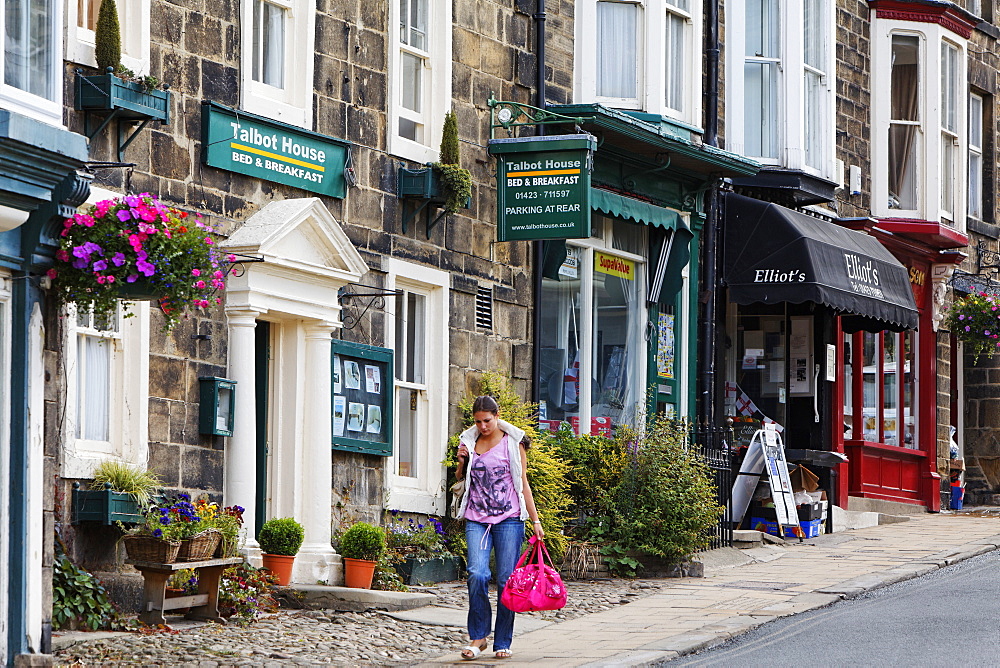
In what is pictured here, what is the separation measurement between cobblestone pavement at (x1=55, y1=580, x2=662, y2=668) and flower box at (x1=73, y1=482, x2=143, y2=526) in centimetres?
89

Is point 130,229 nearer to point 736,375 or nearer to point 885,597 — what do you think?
point 885,597

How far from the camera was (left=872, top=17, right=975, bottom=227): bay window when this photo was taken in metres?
23.5

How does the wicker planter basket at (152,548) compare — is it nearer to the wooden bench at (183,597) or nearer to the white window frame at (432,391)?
the wooden bench at (183,597)

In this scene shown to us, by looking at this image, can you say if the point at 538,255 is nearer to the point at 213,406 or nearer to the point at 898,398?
the point at 213,406

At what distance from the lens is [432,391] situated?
1589 cm

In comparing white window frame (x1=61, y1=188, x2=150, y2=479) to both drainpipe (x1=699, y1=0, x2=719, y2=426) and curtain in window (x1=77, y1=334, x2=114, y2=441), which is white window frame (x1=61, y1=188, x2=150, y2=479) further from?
drainpipe (x1=699, y1=0, x2=719, y2=426)

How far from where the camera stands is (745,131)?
20844 millimetres

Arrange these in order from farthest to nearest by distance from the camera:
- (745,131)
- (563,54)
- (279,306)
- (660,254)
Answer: (745,131) < (660,254) < (563,54) < (279,306)

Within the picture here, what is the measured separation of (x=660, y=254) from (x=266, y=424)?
653cm

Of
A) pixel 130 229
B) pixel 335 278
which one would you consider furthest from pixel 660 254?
pixel 130 229

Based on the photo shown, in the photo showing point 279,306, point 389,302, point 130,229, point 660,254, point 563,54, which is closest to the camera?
point 130,229

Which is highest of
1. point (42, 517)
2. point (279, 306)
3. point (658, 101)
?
point (658, 101)

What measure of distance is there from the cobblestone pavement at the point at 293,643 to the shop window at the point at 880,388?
9858mm

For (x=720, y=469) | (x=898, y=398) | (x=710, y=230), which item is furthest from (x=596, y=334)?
(x=898, y=398)
